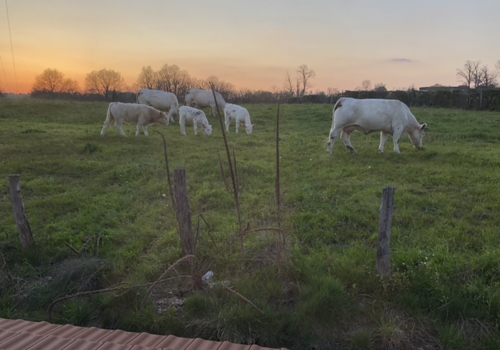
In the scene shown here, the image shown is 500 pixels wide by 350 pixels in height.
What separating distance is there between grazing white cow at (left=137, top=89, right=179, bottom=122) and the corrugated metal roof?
17.5 metres

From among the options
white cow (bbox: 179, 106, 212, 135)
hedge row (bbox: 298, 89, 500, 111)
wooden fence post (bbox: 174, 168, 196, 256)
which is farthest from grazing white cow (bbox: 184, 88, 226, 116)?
wooden fence post (bbox: 174, 168, 196, 256)

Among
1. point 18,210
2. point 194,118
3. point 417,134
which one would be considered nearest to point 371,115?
point 417,134

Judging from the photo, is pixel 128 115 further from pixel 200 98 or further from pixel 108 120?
pixel 200 98

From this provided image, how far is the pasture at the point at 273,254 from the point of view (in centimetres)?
339

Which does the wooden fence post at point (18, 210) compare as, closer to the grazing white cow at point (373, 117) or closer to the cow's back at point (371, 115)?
the grazing white cow at point (373, 117)

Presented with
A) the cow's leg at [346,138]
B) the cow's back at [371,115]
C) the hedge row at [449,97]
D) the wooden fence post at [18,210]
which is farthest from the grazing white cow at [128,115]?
the hedge row at [449,97]

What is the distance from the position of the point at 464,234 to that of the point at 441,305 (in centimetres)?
175

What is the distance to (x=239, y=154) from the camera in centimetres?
1088

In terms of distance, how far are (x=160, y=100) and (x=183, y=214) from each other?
16.9m

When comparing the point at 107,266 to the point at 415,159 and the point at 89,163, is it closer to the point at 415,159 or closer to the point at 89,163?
the point at 89,163

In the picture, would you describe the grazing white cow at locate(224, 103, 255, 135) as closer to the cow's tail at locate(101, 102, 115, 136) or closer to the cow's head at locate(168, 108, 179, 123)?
the cow's head at locate(168, 108, 179, 123)

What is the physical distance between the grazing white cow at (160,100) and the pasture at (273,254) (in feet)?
36.5

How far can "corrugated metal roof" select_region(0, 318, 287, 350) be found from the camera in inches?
104

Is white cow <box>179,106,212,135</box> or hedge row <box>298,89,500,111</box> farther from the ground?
hedge row <box>298,89,500,111</box>
